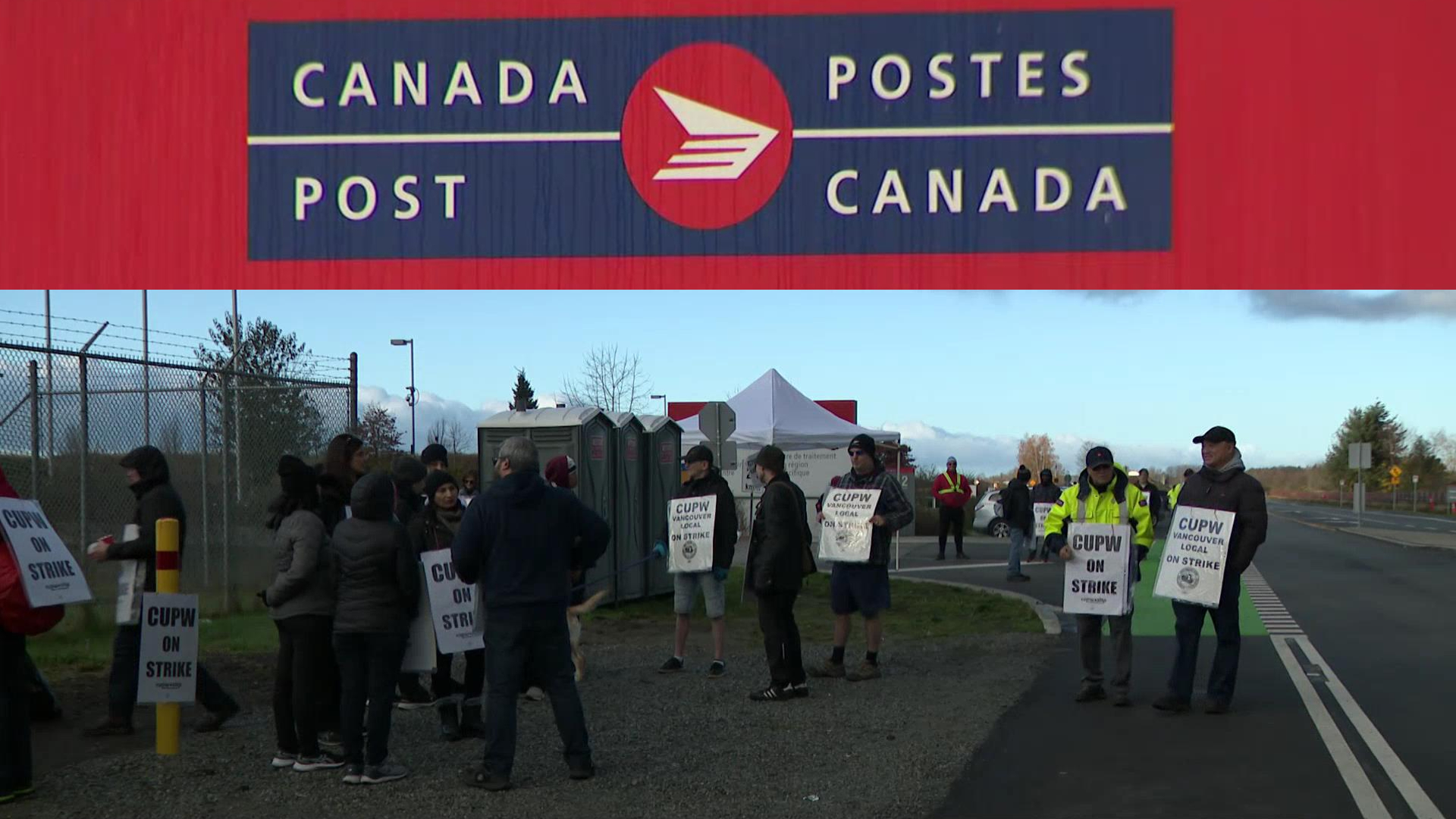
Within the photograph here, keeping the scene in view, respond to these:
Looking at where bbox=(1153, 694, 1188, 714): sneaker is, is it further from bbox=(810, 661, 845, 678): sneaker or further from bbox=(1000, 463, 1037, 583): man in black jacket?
bbox=(1000, 463, 1037, 583): man in black jacket

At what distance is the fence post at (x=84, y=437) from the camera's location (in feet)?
45.2

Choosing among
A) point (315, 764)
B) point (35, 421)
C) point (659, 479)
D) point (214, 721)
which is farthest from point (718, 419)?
point (315, 764)

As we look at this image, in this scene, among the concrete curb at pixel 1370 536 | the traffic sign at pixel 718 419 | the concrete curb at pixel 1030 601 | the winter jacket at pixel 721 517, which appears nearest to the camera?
the winter jacket at pixel 721 517

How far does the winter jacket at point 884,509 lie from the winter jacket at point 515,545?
14.4 ft

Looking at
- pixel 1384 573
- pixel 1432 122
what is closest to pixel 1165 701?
pixel 1432 122

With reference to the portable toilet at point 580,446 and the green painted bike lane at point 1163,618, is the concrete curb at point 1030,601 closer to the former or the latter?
the green painted bike lane at point 1163,618

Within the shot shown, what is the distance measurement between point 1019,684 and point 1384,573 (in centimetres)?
1639

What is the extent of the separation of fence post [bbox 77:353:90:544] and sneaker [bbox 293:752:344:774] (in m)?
6.51

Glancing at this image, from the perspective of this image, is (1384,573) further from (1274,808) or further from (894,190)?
(894,190)

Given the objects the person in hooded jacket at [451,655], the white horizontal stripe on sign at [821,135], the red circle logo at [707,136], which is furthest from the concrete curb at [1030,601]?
the red circle logo at [707,136]

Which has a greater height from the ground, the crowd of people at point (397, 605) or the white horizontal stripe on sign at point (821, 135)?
the white horizontal stripe on sign at point (821, 135)

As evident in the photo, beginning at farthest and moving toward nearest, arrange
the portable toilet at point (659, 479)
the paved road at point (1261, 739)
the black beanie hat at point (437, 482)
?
the portable toilet at point (659, 479), the black beanie hat at point (437, 482), the paved road at point (1261, 739)

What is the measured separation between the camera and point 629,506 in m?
19.1

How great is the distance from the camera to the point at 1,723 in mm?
7426
